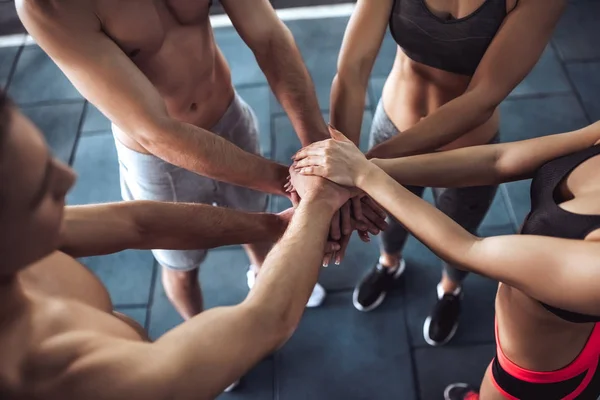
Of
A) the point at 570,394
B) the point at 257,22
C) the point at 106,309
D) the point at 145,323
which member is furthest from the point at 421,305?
the point at 106,309

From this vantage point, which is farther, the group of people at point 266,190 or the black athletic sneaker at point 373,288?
the black athletic sneaker at point 373,288

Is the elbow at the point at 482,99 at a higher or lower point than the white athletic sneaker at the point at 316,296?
higher

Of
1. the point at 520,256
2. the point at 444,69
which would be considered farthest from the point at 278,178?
the point at 520,256

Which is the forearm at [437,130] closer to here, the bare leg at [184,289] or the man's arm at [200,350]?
the man's arm at [200,350]

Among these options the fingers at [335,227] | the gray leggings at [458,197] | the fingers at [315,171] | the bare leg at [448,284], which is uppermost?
the fingers at [315,171]

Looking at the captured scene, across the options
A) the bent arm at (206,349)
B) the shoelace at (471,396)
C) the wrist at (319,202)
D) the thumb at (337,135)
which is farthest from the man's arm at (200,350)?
the shoelace at (471,396)

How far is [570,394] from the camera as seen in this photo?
1253mm

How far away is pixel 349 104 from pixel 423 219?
44 centimetres

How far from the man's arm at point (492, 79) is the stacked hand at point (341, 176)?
128mm

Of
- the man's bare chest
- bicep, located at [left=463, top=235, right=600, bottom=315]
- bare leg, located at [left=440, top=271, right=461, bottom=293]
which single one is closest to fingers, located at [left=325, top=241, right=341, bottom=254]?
bicep, located at [left=463, top=235, right=600, bottom=315]

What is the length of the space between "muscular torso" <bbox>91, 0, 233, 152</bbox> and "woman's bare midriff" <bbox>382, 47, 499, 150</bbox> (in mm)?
453

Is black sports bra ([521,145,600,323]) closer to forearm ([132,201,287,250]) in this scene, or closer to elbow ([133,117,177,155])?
forearm ([132,201,287,250])

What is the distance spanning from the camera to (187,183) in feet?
4.83

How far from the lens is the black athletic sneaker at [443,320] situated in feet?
6.26
